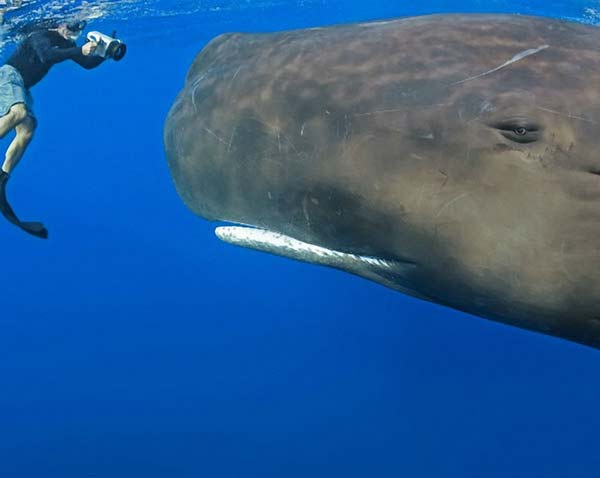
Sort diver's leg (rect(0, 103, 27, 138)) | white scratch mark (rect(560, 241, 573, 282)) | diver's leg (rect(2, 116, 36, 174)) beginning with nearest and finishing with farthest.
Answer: white scratch mark (rect(560, 241, 573, 282)), diver's leg (rect(2, 116, 36, 174)), diver's leg (rect(0, 103, 27, 138))

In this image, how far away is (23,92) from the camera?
42.9ft

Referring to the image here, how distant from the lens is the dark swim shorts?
12344 mm

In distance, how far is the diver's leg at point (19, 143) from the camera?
11984 mm

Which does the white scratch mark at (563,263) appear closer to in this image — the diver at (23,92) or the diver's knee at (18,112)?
the diver at (23,92)

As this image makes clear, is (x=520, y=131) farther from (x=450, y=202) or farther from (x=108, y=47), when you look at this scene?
(x=108, y=47)

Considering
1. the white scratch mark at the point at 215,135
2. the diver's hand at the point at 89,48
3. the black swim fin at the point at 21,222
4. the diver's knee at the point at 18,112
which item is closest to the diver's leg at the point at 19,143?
the diver's knee at the point at 18,112

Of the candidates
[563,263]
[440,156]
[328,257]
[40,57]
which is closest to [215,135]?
[328,257]

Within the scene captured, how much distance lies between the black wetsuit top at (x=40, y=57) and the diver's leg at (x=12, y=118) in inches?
77.7

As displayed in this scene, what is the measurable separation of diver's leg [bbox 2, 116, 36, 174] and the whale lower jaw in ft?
30.1

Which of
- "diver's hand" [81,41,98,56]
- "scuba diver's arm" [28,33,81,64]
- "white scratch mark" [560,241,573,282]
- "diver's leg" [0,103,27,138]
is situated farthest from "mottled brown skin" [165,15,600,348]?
"scuba diver's arm" [28,33,81,64]

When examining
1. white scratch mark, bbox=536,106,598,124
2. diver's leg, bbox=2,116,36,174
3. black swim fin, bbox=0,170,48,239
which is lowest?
black swim fin, bbox=0,170,48,239

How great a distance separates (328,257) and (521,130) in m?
1.45

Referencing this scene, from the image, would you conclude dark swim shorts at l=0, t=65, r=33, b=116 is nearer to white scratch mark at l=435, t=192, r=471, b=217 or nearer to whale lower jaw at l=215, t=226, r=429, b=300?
whale lower jaw at l=215, t=226, r=429, b=300

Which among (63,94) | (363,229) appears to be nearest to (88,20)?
(363,229)
